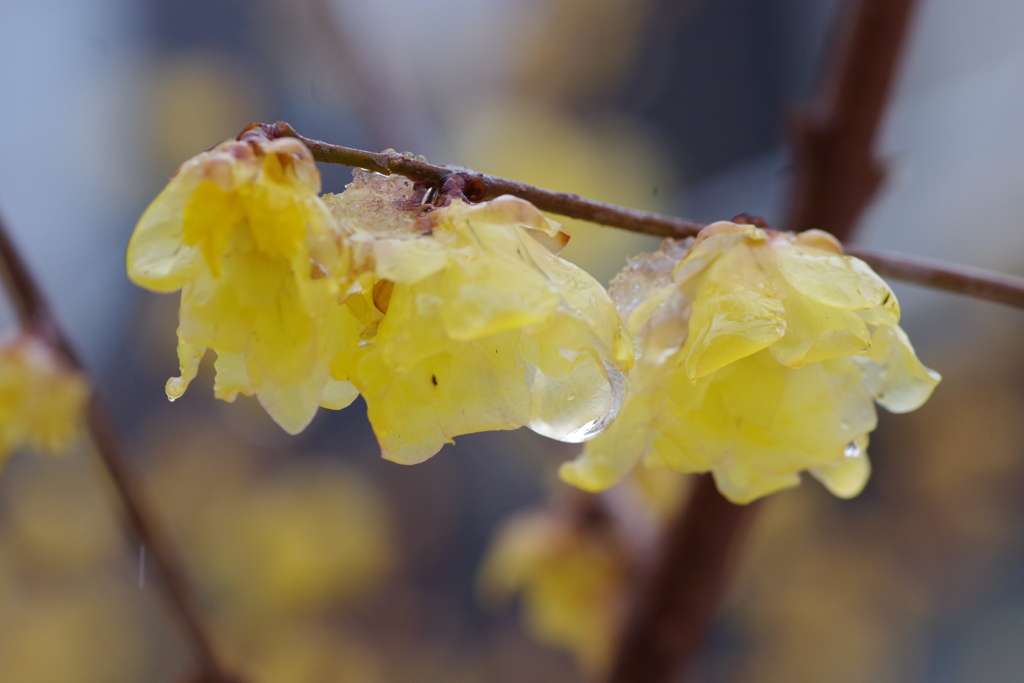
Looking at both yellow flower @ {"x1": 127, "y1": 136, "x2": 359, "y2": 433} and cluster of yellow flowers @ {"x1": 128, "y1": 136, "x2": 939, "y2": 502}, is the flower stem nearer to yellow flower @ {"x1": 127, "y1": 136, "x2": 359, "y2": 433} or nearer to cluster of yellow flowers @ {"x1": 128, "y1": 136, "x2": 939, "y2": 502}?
cluster of yellow flowers @ {"x1": 128, "y1": 136, "x2": 939, "y2": 502}

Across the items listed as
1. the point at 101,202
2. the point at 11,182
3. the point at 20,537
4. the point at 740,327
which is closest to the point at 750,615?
the point at 20,537

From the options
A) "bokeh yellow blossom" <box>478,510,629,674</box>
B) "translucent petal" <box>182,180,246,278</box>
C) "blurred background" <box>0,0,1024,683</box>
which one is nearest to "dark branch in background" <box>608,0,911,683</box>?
"bokeh yellow blossom" <box>478,510,629,674</box>

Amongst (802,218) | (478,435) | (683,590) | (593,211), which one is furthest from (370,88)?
(478,435)

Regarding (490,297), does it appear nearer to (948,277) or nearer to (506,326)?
(506,326)

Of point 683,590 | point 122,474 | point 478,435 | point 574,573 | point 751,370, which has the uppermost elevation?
point 751,370

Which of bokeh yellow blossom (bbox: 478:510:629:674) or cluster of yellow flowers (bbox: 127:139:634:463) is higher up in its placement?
cluster of yellow flowers (bbox: 127:139:634:463)

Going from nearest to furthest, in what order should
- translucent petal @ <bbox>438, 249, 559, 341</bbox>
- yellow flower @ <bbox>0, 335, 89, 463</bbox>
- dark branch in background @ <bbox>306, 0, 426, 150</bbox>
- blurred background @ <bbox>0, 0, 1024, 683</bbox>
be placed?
translucent petal @ <bbox>438, 249, 559, 341</bbox>, yellow flower @ <bbox>0, 335, 89, 463</bbox>, dark branch in background @ <bbox>306, 0, 426, 150</bbox>, blurred background @ <bbox>0, 0, 1024, 683</bbox>

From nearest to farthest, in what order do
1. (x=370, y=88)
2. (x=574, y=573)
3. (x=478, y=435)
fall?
(x=574, y=573), (x=370, y=88), (x=478, y=435)

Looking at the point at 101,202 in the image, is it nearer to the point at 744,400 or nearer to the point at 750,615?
the point at 750,615

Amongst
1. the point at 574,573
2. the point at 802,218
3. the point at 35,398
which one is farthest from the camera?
the point at 574,573
